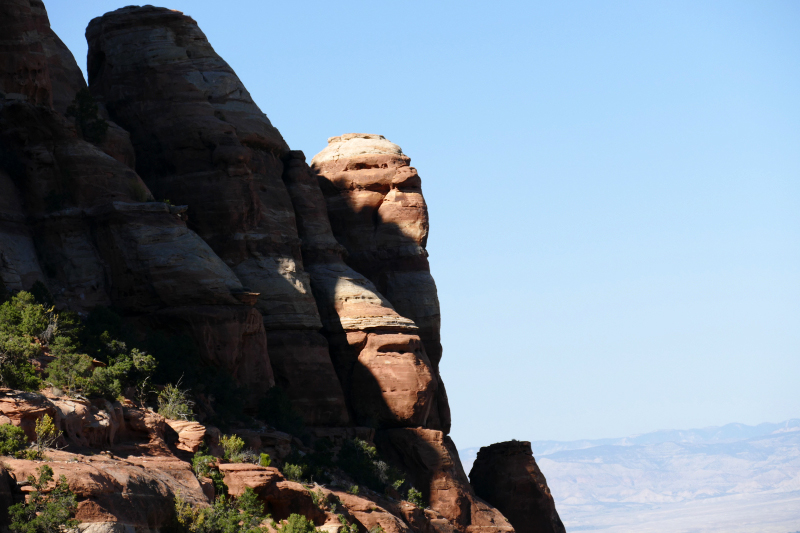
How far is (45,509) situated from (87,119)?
3257cm

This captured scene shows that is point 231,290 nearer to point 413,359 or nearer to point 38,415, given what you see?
point 413,359

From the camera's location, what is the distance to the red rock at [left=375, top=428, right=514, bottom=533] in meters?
67.9

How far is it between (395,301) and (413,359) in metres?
7.93

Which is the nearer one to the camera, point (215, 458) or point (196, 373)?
point (215, 458)

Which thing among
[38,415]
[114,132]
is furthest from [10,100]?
[38,415]

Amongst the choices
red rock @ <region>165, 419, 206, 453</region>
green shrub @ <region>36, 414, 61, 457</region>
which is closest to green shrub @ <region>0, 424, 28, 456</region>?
green shrub @ <region>36, 414, 61, 457</region>

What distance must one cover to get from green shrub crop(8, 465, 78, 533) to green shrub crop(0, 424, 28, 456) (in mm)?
1784

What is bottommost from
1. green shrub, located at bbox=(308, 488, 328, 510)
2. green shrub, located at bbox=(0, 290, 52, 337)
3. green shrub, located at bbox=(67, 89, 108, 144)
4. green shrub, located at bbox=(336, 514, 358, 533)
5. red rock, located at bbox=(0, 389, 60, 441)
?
green shrub, located at bbox=(336, 514, 358, 533)

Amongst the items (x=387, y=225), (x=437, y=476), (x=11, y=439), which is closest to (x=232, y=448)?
(x=11, y=439)

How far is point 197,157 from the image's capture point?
223 ft

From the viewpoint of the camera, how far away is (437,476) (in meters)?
68.3

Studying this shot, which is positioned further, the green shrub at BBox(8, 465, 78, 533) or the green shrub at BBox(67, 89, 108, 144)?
the green shrub at BBox(67, 89, 108, 144)

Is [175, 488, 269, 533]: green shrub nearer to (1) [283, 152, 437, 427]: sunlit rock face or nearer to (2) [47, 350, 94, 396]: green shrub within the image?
(2) [47, 350, 94, 396]: green shrub

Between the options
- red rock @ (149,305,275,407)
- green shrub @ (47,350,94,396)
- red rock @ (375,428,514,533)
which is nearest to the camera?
green shrub @ (47,350,94,396)
